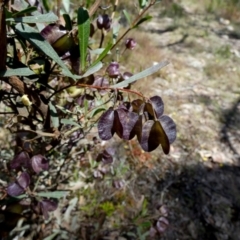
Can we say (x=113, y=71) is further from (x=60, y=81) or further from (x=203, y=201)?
(x=203, y=201)

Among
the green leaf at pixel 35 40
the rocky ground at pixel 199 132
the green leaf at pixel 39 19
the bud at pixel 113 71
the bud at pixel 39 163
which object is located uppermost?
the green leaf at pixel 39 19

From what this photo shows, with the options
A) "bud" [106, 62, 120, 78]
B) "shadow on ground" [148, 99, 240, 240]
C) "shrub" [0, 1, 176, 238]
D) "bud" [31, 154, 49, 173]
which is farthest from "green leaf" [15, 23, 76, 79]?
"shadow on ground" [148, 99, 240, 240]

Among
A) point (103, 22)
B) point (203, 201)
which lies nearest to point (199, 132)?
point (203, 201)

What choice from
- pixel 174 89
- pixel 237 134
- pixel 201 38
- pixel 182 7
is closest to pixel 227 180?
pixel 237 134

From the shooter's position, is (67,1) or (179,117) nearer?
(67,1)

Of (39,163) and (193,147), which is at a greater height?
(39,163)

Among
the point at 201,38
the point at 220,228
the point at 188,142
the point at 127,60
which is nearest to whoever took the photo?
the point at 220,228

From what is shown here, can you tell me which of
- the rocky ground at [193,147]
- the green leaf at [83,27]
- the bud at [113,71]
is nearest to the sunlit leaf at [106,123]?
the green leaf at [83,27]

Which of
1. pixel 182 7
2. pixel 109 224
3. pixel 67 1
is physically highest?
pixel 67 1

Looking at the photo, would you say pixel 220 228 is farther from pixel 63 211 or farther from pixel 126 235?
pixel 63 211

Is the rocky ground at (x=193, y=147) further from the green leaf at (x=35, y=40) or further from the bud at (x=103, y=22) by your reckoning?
the green leaf at (x=35, y=40)

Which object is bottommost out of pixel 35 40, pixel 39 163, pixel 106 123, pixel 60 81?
pixel 39 163
